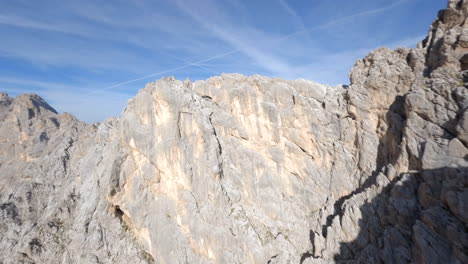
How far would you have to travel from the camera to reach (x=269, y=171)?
5156 centimetres

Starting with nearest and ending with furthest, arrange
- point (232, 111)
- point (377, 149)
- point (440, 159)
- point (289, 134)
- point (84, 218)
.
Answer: point (440, 159) → point (377, 149) → point (289, 134) → point (232, 111) → point (84, 218)

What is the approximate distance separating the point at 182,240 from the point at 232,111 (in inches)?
1283

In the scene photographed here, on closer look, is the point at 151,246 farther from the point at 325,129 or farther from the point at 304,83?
the point at 304,83

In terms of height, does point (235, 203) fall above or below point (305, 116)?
below

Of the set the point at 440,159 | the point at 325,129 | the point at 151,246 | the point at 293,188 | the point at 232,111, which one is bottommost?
the point at 151,246

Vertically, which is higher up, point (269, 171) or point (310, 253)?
point (269, 171)

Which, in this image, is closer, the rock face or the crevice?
the rock face

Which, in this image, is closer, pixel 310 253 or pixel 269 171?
pixel 310 253

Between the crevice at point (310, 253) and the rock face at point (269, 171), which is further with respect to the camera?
→ the crevice at point (310, 253)

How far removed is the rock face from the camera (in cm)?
2997

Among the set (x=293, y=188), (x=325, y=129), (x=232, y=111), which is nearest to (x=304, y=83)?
(x=325, y=129)

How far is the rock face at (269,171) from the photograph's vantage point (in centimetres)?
2997

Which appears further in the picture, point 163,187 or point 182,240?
point 163,187

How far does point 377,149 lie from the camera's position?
1593 inches
